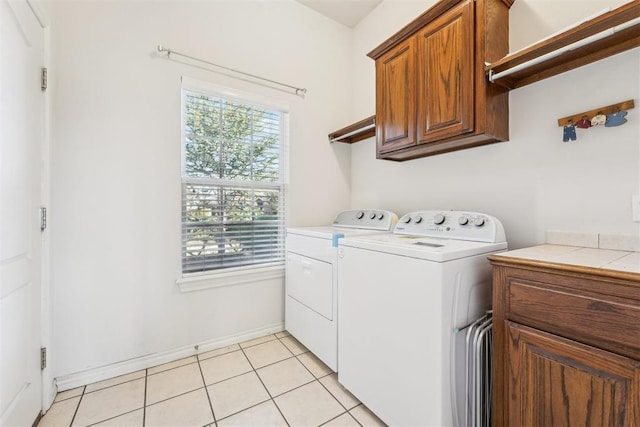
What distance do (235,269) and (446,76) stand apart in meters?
2.00

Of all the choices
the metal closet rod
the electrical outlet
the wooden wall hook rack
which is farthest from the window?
the electrical outlet

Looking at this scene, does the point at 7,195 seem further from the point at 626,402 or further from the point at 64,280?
the point at 626,402

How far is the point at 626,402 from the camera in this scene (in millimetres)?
819

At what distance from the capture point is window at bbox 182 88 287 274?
2066 mm

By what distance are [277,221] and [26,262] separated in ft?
5.08

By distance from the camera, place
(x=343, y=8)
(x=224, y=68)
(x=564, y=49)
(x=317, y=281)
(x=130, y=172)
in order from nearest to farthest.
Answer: (x=564, y=49) < (x=130, y=172) < (x=317, y=281) < (x=224, y=68) < (x=343, y=8)

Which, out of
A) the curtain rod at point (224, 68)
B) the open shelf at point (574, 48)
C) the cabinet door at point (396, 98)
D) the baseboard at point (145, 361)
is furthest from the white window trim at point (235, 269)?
the open shelf at point (574, 48)

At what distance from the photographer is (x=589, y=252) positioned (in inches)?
47.4

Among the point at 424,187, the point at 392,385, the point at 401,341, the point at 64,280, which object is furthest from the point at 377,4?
the point at 64,280

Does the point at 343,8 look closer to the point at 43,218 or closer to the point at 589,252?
the point at 589,252

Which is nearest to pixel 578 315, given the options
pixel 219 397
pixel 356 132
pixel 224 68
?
pixel 219 397

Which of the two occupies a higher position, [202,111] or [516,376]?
[202,111]

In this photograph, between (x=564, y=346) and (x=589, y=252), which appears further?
(x=589, y=252)

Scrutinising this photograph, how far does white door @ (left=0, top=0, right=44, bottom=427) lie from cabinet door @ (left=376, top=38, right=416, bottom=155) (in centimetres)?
198
